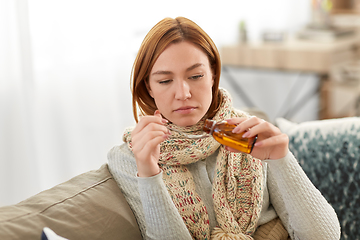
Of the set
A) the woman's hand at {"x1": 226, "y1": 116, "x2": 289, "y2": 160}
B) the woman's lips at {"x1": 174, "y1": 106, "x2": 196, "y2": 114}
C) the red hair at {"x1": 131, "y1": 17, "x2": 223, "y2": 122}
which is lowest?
the woman's hand at {"x1": 226, "y1": 116, "x2": 289, "y2": 160}

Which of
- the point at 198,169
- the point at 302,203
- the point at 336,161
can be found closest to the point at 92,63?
the point at 198,169

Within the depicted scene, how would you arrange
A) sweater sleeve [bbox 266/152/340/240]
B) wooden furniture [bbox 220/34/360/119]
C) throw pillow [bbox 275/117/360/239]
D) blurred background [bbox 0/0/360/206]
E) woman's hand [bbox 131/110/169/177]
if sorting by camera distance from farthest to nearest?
wooden furniture [bbox 220/34/360/119] → blurred background [bbox 0/0/360/206] → throw pillow [bbox 275/117/360/239] → sweater sleeve [bbox 266/152/340/240] → woman's hand [bbox 131/110/169/177]

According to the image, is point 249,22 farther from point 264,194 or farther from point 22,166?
point 264,194

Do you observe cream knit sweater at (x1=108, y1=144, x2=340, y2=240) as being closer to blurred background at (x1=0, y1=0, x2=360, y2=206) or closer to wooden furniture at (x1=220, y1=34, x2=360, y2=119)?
blurred background at (x1=0, y1=0, x2=360, y2=206)

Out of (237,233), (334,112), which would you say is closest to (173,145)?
(237,233)

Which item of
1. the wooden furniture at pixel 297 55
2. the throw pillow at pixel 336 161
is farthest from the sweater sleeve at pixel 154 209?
the wooden furniture at pixel 297 55

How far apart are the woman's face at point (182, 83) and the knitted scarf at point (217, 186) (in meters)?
0.09

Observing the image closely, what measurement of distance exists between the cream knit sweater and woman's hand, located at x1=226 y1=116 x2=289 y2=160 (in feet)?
0.09

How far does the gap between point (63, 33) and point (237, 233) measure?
1.54 m

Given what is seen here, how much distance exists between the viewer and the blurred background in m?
2.13

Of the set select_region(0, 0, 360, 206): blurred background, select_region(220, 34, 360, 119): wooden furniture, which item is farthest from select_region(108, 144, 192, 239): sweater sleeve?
select_region(220, 34, 360, 119): wooden furniture

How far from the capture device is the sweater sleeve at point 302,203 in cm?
110

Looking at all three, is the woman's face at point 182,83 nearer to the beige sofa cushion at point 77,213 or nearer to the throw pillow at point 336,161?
the beige sofa cushion at point 77,213

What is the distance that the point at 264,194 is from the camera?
4.17ft
